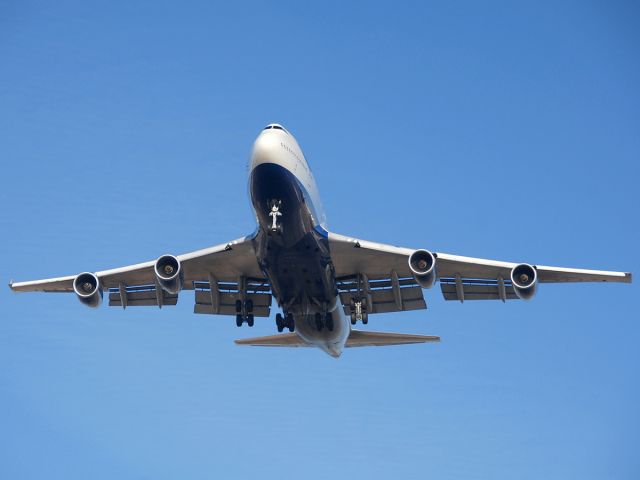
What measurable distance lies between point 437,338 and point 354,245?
4944mm

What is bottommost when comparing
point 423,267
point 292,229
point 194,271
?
point 423,267

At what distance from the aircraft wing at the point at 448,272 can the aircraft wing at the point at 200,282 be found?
10.7ft

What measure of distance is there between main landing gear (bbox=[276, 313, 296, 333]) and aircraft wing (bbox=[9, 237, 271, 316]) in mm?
1832

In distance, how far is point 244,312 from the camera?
3825 cm

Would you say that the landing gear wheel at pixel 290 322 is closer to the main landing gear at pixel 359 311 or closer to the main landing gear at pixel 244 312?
the main landing gear at pixel 244 312

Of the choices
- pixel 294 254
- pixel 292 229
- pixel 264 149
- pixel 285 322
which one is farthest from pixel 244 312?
pixel 264 149

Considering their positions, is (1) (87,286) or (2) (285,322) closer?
(1) (87,286)

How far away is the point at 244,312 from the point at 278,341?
8.45ft

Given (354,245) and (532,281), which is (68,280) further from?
(532,281)

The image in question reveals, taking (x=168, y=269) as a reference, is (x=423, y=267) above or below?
below

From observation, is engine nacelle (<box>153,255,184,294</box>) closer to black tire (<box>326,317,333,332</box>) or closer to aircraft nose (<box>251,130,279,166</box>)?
aircraft nose (<box>251,130,279,166</box>)

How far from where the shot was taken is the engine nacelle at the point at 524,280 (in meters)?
34.5

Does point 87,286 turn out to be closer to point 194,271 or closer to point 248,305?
point 194,271

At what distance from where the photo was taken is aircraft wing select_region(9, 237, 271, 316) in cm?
3706
